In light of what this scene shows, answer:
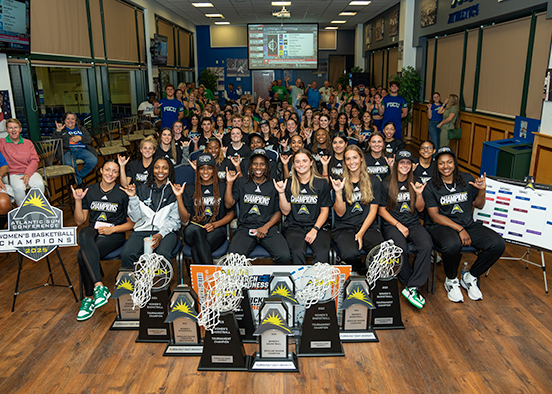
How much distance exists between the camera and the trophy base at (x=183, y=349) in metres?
3.07

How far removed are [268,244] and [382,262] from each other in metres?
1.02

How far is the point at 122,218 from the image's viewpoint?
3996mm

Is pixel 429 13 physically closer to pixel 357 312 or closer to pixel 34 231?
pixel 357 312

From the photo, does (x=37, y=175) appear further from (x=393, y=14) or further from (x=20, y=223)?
(x=393, y=14)

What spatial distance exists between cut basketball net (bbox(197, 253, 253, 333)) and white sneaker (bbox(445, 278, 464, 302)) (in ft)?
6.24

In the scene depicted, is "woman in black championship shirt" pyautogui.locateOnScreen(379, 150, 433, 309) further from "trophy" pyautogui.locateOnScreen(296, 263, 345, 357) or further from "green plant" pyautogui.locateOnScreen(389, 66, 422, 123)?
"green plant" pyautogui.locateOnScreen(389, 66, 422, 123)

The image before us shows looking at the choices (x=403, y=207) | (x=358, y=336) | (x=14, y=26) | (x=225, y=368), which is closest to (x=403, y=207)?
(x=403, y=207)

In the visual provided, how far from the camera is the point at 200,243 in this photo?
3.62 metres

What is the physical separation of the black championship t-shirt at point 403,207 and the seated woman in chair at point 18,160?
4.10 meters

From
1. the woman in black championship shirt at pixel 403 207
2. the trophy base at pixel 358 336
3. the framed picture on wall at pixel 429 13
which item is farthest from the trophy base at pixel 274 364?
the framed picture on wall at pixel 429 13

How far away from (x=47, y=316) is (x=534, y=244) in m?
4.40

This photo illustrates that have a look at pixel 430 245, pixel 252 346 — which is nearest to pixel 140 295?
pixel 252 346

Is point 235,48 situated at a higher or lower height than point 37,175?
higher

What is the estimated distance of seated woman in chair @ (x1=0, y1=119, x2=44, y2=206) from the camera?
505 cm
